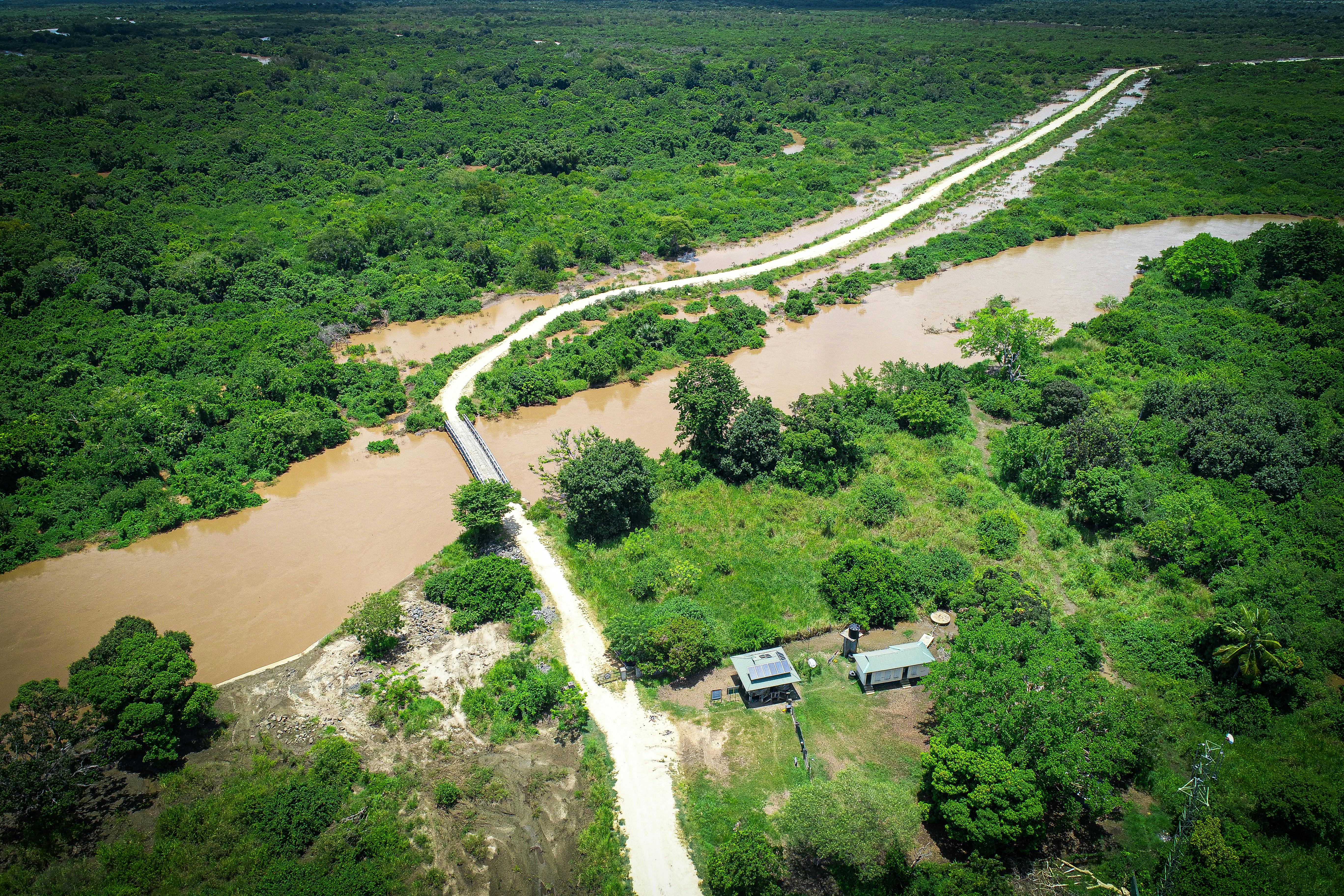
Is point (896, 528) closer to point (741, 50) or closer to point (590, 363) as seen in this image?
point (590, 363)

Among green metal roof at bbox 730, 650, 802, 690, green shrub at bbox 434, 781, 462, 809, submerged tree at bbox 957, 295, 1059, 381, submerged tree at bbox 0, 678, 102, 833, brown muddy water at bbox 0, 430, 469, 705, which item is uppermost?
submerged tree at bbox 957, 295, 1059, 381

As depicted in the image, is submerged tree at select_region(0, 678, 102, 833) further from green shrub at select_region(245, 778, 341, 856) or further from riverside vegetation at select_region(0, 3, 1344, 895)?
green shrub at select_region(245, 778, 341, 856)

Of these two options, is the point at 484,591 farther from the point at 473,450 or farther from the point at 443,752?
the point at 473,450

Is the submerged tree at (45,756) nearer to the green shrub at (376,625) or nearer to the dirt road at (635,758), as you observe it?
the green shrub at (376,625)

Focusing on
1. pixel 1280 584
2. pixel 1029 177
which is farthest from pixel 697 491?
pixel 1029 177

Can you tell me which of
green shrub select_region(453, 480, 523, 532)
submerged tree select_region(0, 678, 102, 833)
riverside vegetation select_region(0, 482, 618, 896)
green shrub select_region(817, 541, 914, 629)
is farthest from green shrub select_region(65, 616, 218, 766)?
green shrub select_region(817, 541, 914, 629)

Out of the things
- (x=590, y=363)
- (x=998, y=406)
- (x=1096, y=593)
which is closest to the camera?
(x=1096, y=593)

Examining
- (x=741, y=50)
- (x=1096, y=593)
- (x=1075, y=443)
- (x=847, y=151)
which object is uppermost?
(x=741, y=50)
